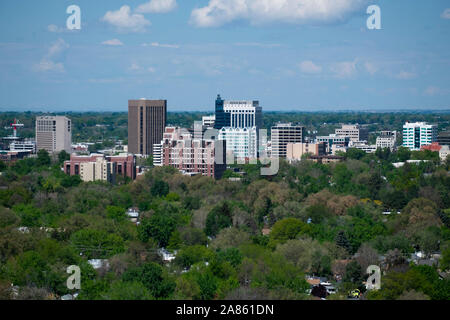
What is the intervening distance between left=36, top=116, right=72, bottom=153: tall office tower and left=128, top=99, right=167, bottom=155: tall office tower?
4707 mm

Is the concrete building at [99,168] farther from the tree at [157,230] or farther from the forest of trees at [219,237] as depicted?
the tree at [157,230]

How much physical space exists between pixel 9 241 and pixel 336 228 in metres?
8.52

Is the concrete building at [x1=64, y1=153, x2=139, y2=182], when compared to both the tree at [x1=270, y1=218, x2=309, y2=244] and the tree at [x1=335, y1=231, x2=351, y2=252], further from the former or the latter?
the tree at [x1=335, y1=231, x2=351, y2=252]

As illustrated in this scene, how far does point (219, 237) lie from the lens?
77.9 ft

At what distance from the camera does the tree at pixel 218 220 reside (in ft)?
84.3

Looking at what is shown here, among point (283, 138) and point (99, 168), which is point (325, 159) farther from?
point (99, 168)

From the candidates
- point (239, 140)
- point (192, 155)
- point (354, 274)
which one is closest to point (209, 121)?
point (239, 140)

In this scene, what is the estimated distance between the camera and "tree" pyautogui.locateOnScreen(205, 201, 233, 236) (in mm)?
25703

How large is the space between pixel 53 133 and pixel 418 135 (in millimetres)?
24818

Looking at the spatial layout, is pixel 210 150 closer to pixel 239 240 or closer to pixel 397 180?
pixel 397 180

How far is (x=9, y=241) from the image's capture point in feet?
70.3

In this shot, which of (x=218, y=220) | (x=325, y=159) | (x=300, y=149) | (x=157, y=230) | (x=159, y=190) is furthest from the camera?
(x=300, y=149)

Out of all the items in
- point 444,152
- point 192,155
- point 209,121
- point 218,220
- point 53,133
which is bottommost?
point 218,220

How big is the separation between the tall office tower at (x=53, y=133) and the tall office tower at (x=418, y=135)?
23.1 metres
